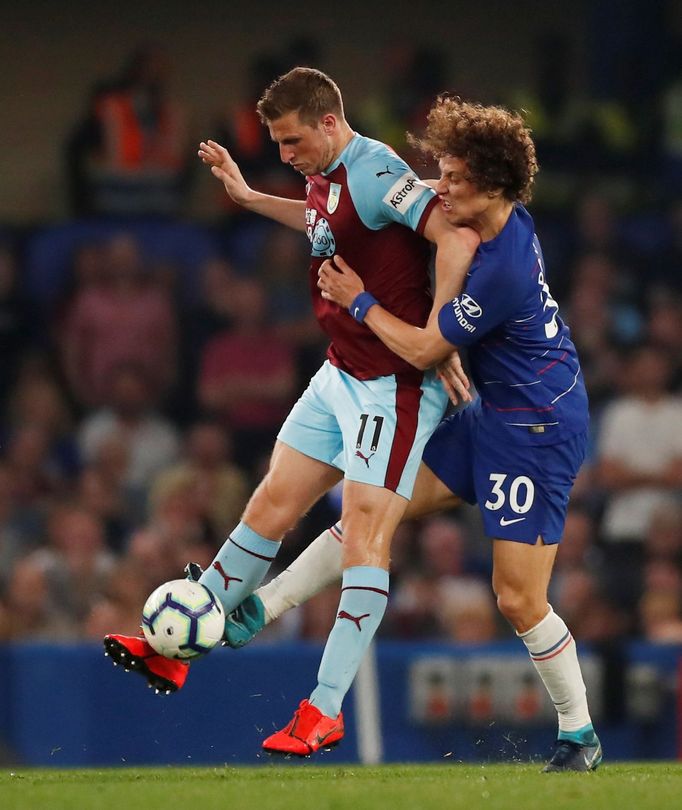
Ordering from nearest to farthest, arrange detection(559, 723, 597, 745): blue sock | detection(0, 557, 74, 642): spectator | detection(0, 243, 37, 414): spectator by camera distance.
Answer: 1. detection(559, 723, 597, 745): blue sock
2. detection(0, 557, 74, 642): spectator
3. detection(0, 243, 37, 414): spectator

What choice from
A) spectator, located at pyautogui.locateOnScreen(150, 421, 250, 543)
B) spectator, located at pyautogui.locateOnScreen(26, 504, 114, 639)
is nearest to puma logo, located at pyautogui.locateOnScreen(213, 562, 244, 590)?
spectator, located at pyautogui.locateOnScreen(26, 504, 114, 639)

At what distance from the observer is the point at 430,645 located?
873 centimetres

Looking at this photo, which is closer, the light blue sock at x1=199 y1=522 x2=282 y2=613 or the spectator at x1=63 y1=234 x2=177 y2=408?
the light blue sock at x1=199 y1=522 x2=282 y2=613

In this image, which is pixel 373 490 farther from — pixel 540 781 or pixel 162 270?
pixel 162 270

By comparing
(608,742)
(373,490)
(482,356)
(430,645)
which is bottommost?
(608,742)

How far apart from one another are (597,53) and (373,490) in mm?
7744

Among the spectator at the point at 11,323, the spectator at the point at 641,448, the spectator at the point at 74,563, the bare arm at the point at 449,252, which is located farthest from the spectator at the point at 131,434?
the bare arm at the point at 449,252

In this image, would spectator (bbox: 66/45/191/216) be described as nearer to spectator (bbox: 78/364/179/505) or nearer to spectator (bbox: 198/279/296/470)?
spectator (bbox: 198/279/296/470)

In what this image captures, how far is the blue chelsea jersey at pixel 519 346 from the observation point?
5969 millimetres

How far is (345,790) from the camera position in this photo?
17.6 feet

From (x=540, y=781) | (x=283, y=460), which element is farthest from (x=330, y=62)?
(x=540, y=781)

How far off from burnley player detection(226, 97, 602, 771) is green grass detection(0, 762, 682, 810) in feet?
1.77

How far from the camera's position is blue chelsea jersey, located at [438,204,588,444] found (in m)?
5.97

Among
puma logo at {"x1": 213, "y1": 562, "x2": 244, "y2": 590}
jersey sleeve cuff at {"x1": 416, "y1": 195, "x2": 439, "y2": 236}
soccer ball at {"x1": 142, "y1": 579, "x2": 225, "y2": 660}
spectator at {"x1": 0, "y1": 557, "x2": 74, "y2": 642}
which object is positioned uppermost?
jersey sleeve cuff at {"x1": 416, "y1": 195, "x2": 439, "y2": 236}
